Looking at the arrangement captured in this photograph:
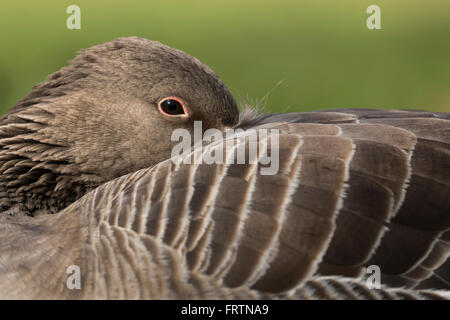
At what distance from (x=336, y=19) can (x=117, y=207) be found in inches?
292

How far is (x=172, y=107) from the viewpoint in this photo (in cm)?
350

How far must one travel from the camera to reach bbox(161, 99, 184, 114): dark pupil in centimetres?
349

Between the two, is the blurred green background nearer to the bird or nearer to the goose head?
the goose head

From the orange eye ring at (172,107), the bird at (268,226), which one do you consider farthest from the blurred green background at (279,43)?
the bird at (268,226)

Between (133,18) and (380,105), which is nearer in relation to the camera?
(380,105)

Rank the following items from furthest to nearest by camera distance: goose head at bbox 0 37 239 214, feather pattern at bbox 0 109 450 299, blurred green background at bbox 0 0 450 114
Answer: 1. blurred green background at bbox 0 0 450 114
2. goose head at bbox 0 37 239 214
3. feather pattern at bbox 0 109 450 299

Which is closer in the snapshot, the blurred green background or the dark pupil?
the dark pupil

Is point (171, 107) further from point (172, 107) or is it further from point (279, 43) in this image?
point (279, 43)

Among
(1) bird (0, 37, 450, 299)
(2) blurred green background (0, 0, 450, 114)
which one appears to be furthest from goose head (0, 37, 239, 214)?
(2) blurred green background (0, 0, 450, 114)

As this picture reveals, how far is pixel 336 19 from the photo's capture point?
9.57 metres

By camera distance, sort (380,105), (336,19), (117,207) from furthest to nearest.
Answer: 1. (336,19)
2. (380,105)
3. (117,207)

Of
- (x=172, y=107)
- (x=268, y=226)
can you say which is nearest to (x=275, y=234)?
(x=268, y=226)

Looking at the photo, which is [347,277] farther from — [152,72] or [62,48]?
[62,48]

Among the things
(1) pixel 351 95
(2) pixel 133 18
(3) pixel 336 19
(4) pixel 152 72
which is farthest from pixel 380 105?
(4) pixel 152 72
